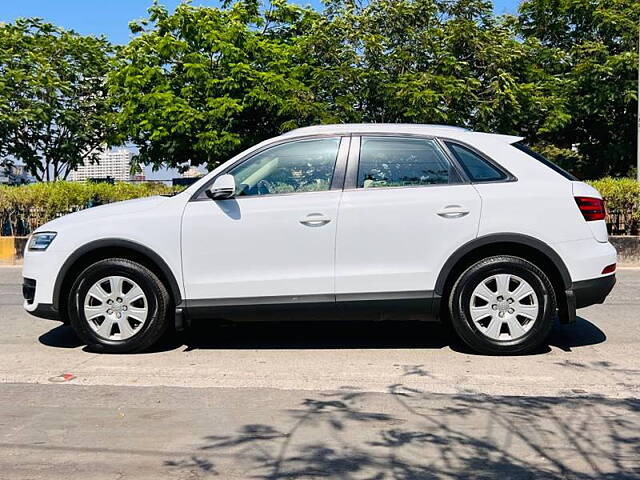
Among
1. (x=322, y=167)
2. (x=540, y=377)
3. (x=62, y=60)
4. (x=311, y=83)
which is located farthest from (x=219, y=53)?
(x=540, y=377)

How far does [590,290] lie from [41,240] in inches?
176

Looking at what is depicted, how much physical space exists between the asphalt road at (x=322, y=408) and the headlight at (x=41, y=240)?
0.91 meters

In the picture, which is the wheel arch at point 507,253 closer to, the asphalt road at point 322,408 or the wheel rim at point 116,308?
the asphalt road at point 322,408

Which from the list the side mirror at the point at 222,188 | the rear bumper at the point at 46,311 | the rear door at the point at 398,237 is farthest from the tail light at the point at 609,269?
the rear bumper at the point at 46,311

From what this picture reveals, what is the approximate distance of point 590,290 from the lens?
5.70m

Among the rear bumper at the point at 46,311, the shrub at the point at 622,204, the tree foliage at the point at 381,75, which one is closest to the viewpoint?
the rear bumper at the point at 46,311

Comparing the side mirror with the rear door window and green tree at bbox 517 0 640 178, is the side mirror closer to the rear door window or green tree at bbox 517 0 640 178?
the rear door window

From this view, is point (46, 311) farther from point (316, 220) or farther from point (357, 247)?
point (357, 247)

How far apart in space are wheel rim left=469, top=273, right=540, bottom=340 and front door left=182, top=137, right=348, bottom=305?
1.18 m

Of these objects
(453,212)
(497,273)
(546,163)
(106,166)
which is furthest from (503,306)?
(106,166)

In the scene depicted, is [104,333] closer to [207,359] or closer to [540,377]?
[207,359]

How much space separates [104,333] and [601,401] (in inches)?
149

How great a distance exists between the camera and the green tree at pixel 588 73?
18578mm

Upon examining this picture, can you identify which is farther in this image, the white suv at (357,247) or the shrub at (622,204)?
the shrub at (622,204)
